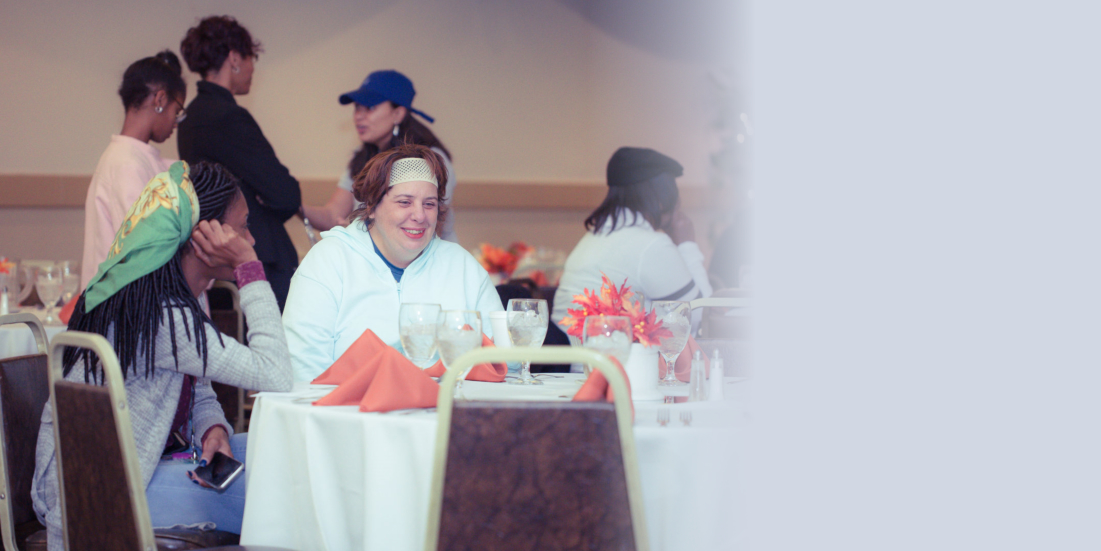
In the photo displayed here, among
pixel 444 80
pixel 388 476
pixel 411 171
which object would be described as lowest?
pixel 388 476

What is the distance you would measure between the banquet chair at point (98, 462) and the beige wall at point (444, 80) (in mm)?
4974

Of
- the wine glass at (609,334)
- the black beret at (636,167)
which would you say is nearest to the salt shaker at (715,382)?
the wine glass at (609,334)

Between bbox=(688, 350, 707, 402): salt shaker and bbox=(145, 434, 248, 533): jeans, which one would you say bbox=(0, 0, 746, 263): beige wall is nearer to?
bbox=(145, 434, 248, 533): jeans

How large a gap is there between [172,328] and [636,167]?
1.86 m

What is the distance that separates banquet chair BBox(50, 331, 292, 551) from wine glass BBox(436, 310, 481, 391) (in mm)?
429

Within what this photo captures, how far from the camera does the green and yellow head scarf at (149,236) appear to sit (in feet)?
4.97

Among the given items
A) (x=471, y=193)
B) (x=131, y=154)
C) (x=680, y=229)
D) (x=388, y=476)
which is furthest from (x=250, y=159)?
(x=471, y=193)

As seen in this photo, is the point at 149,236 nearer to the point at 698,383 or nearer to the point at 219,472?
the point at 219,472

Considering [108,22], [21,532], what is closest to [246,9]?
[108,22]

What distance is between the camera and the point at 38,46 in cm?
567

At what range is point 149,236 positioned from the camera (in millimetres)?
1530

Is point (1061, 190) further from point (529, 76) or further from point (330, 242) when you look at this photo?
point (529, 76)

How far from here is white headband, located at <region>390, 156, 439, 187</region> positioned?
7.25ft

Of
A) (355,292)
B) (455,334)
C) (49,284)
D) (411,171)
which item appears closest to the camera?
(455,334)
